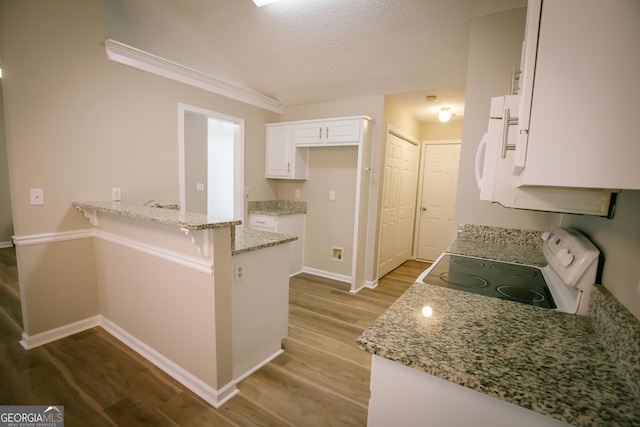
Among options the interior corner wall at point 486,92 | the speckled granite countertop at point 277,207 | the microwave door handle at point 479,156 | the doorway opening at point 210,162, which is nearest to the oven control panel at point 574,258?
the microwave door handle at point 479,156

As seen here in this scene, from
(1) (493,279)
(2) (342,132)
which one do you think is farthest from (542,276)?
(2) (342,132)

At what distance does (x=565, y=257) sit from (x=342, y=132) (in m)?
2.68

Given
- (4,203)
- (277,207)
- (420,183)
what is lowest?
(4,203)

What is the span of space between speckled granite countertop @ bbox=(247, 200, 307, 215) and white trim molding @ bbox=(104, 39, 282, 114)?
4.46ft

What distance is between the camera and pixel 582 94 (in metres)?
0.62

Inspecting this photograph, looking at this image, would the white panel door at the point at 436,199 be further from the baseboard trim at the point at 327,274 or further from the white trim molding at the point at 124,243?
the white trim molding at the point at 124,243

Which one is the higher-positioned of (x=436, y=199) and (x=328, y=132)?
(x=328, y=132)

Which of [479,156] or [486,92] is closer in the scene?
[479,156]

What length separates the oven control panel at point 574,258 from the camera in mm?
935

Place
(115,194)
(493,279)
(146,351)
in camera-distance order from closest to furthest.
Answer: (493,279)
(146,351)
(115,194)

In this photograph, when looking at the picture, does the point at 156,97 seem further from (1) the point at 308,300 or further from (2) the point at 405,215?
(2) the point at 405,215

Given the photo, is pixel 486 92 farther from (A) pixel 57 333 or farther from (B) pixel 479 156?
(A) pixel 57 333

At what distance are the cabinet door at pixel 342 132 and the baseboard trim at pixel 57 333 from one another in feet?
9.95

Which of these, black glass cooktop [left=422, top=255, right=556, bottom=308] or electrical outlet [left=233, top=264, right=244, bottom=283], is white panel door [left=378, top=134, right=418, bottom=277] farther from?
electrical outlet [left=233, top=264, right=244, bottom=283]
